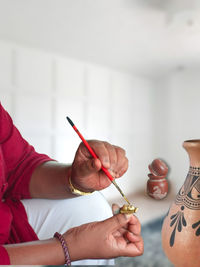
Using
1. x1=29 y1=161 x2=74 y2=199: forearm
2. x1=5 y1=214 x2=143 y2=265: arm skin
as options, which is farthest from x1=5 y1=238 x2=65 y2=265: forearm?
x1=29 y1=161 x2=74 y2=199: forearm

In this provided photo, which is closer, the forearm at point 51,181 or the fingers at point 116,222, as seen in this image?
the fingers at point 116,222

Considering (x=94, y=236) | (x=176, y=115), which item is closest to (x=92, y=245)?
(x=94, y=236)

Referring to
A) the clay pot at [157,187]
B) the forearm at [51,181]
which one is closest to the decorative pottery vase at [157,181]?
the clay pot at [157,187]

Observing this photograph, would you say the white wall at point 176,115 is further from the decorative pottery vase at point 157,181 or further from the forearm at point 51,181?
the forearm at point 51,181

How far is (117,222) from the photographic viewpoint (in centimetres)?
31

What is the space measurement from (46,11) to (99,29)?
0.08 meters

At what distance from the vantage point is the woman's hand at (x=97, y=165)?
0.33 m

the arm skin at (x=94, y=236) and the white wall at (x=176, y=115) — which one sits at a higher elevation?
the white wall at (x=176, y=115)

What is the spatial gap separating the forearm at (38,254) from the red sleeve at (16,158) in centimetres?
13

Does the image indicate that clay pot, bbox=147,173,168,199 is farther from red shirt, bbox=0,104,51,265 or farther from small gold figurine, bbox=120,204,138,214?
red shirt, bbox=0,104,51,265

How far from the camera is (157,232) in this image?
14.9 inches

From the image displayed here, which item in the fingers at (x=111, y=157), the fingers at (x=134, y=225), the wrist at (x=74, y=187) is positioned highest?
the fingers at (x=111, y=157)

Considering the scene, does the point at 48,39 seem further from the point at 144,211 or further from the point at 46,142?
the point at 144,211

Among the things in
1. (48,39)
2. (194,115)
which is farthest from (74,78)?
(194,115)
